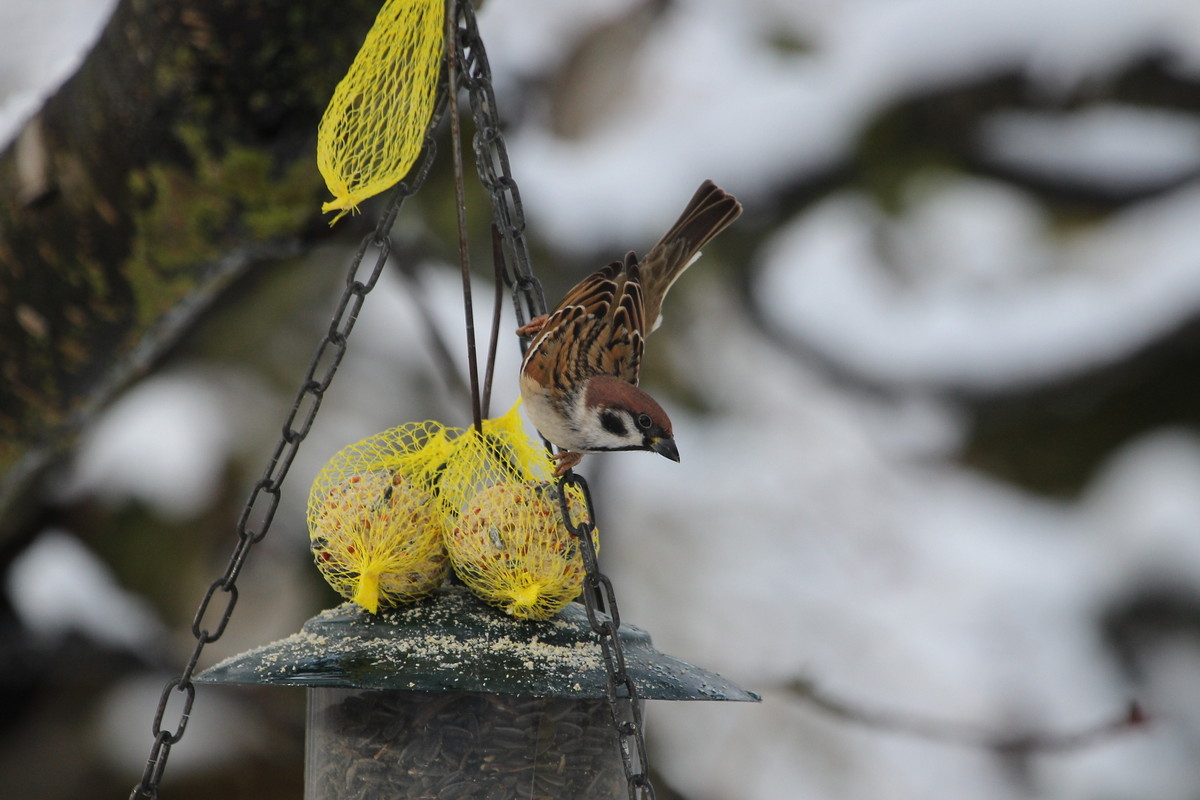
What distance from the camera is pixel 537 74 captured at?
3.22 metres

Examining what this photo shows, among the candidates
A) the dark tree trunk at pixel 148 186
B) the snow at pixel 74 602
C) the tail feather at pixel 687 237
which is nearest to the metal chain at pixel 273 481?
the tail feather at pixel 687 237

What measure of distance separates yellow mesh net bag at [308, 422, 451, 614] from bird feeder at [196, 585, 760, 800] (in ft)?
0.12

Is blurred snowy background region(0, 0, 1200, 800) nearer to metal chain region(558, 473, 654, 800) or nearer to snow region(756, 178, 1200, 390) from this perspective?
snow region(756, 178, 1200, 390)

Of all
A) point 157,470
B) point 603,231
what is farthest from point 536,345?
point 157,470

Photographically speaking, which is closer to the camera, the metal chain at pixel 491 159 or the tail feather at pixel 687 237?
the metal chain at pixel 491 159

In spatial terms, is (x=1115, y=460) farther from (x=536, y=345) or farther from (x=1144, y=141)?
(x=536, y=345)

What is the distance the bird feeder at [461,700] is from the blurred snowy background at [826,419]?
1669 mm

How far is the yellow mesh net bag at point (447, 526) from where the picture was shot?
1377 millimetres

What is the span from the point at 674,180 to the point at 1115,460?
157 centimetres

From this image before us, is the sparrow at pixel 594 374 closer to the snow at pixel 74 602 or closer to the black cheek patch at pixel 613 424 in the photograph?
the black cheek patch at pixel 613 424

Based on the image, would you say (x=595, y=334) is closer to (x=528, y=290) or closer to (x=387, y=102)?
(x=528, y=290)

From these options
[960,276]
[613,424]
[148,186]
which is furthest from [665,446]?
[960,276]

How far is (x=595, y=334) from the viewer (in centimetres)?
155

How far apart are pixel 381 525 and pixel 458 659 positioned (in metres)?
0.24
